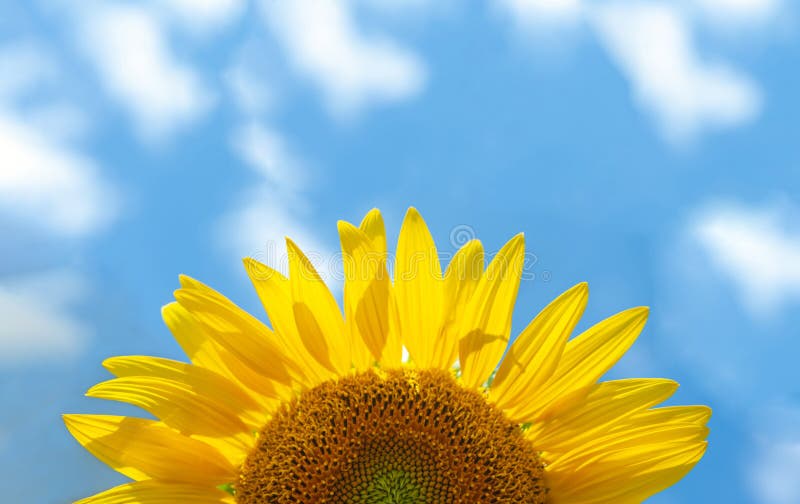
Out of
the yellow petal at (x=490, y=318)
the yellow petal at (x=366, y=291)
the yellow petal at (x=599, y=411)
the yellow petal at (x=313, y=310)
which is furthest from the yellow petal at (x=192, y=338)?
the yellow petal at (x=599, y=411)

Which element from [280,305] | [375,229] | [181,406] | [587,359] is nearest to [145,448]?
[181,406]

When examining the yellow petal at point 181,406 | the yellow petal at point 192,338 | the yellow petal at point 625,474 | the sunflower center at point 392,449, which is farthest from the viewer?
the yellow petal at point 192,338

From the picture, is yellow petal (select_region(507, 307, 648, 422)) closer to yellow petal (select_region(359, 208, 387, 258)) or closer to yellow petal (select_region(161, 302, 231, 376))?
yellow petal (select_region(359, 208, 387, 258))

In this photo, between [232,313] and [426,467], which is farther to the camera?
[232,313]

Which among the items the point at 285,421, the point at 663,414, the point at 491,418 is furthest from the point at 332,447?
the point at 663,414

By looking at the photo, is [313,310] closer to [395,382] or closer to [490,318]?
[395,382]

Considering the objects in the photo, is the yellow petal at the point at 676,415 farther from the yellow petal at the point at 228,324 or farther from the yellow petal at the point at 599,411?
the yellow petal at the point at 228,324

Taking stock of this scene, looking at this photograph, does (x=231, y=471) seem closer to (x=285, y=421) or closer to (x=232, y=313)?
(x=285, y=421)
